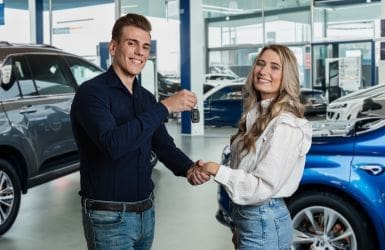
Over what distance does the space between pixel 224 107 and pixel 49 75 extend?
30.2 feet

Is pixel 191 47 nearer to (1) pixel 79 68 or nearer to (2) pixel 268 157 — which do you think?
(1) pixel 79 68

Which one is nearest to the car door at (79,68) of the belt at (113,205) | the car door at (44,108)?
the car door at (44,108)

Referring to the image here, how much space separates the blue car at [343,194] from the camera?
11.5 ft

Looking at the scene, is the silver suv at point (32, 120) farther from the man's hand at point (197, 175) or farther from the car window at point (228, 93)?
the car window at point (228, 93)

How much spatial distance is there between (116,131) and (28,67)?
3726 mm

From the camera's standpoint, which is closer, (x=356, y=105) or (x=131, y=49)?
(x=131, y=49)

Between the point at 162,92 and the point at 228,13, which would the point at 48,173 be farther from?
the point at 228,13

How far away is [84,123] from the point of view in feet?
6.19

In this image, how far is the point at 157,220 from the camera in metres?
5.36

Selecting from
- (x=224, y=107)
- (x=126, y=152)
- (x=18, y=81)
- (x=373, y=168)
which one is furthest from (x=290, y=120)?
(x=224, y=107)

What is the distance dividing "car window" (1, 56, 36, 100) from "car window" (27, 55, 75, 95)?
9 cm

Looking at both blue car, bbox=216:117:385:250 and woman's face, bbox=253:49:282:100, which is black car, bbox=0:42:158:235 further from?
woman's face, bbox=253:49:282:100

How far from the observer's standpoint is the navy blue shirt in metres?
1.83

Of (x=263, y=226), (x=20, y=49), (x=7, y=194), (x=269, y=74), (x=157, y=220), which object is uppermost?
(x=20, y=49)
